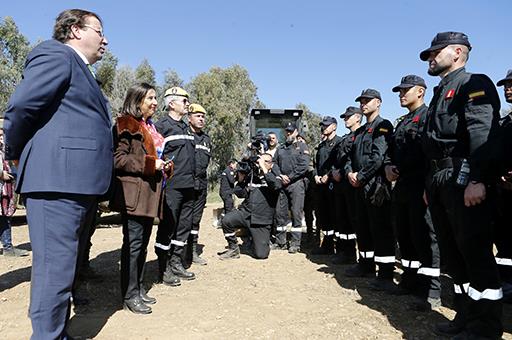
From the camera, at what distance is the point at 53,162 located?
2.47m

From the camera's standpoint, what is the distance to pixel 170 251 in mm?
5355

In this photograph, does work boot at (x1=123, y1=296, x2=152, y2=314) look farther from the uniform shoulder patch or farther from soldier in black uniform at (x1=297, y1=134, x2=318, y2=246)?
soldier in black uniform at (x1=297, y1=134, x2=318, y2=246)

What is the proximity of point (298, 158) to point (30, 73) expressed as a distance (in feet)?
18.5

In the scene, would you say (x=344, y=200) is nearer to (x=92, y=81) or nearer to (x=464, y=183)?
(x=464, y=183)

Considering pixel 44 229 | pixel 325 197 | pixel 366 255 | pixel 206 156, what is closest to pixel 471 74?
pixel 366 255

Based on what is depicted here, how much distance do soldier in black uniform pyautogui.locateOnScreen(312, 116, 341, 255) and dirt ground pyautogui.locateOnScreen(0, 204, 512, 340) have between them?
1043 mm

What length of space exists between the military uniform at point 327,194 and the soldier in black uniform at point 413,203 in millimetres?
2180

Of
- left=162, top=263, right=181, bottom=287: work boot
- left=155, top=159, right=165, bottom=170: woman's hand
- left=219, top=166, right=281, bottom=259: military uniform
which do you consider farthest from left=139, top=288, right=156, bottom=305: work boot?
left=219, top=166, right=281, bottom=259: military uniform

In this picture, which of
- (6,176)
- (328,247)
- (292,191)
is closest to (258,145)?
(292,191)

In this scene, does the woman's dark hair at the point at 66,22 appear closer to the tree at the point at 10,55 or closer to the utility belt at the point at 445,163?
the utility belt at the point at 445,163

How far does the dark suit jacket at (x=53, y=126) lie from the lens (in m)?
2.42

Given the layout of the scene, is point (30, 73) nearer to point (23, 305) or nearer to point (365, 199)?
point (23, 305)

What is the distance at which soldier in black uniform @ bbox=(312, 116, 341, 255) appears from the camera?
699 cm

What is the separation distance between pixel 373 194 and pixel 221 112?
2910 centimetres
